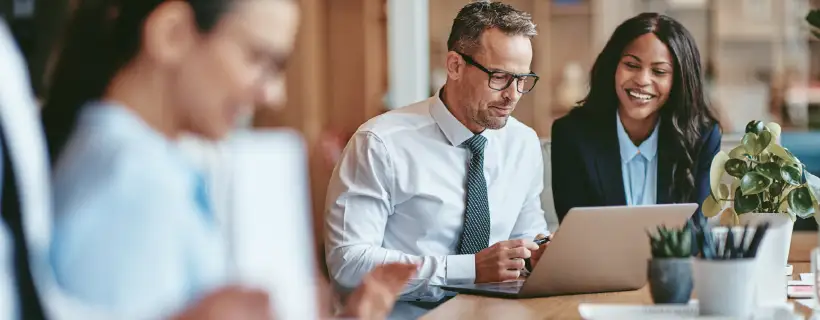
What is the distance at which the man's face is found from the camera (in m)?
2.16

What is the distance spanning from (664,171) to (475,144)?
1.75 ft

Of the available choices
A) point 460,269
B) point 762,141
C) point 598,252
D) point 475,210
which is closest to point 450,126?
point 475,210

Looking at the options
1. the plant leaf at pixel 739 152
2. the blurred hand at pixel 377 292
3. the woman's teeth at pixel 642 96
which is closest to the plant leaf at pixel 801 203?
the plant leaf at pixel 739 152

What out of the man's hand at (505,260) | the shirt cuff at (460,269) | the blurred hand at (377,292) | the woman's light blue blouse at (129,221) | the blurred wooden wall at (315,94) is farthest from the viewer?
the shirt cuff at (460,269)

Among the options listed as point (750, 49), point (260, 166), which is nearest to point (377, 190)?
point (260, 166)

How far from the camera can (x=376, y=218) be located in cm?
209

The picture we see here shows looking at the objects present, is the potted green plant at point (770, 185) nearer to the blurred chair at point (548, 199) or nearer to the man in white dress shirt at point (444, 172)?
the man in white dress shirt at point (444, 172)

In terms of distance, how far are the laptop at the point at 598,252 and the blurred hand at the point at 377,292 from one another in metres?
0.43

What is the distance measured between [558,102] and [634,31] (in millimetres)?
3658

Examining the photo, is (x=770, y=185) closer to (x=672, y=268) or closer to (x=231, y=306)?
(x=672, y=268)

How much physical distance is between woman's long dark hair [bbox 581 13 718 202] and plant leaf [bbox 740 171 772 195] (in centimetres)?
76

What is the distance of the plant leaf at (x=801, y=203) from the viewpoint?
1.61 m

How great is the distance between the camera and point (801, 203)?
162 cm

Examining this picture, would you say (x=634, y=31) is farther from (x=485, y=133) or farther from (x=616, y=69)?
(x=485, y=133)
